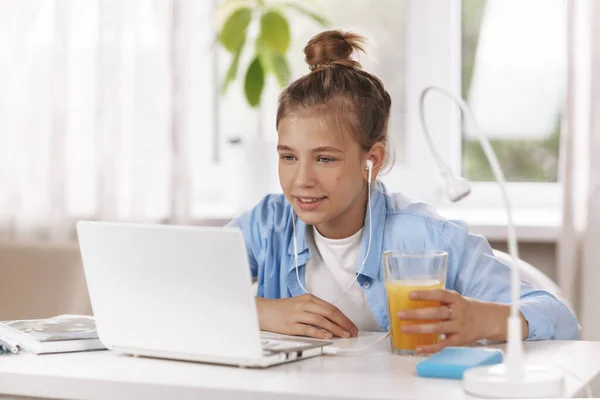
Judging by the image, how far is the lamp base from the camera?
45.6 inches

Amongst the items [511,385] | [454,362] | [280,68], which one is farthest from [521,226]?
[511,385]

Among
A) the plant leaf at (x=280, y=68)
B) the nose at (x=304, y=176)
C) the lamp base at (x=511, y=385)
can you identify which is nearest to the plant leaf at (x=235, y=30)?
the plant leaf at (x=280, y=68)

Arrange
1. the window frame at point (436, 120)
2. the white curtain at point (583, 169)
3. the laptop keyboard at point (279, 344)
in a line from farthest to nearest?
the window frame at point (436, 120) → the white curtain at point (583, 169) → the laptop keyboard at point (279, 344)

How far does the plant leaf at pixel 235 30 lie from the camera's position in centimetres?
287

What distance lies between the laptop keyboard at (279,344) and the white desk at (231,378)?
32mm

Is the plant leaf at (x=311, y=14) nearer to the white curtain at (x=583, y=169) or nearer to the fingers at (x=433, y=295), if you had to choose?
the white curtain at (x=583, y=169)

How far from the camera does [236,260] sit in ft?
4.20

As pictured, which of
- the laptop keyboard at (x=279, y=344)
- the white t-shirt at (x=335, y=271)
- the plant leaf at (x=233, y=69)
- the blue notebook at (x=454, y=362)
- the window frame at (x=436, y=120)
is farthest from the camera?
the window frame at (x=436, y=120)

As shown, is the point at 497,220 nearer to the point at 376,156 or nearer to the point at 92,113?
the point at 376,156

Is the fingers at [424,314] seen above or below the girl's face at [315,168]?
below

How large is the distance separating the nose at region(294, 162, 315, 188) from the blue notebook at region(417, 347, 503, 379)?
1.70 feet

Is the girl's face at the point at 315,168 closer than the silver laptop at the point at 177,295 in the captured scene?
No

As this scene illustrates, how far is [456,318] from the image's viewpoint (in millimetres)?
1467

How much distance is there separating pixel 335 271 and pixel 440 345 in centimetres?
52
